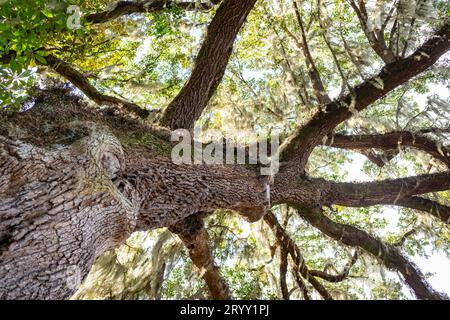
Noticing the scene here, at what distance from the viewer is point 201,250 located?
384 centimetres

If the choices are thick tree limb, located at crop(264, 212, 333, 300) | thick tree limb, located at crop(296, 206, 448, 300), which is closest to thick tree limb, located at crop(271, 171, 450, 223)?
thick tree limb, located at crop(296, 206, 448, 300)

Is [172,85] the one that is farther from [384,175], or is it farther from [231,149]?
[384,175]

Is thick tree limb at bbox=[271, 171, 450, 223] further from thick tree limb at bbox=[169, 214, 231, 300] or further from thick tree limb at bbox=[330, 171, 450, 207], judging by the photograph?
thick tree limb at bbox=[169, 214, 231, 300]

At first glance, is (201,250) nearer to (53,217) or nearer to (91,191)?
(91,191)

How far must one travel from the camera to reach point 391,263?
14.0 ft

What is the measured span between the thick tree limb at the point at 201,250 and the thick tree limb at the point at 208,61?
1.05m

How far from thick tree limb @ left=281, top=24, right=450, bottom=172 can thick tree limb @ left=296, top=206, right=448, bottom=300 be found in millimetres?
693

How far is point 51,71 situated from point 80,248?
135 inches

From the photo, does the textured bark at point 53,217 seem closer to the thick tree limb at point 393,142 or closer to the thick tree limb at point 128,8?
the thick tree limb at point 393,142

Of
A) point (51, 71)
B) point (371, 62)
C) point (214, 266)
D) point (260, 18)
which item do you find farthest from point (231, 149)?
point (260, 18)

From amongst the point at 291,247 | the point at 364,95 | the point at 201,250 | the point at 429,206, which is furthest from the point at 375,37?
the point at 201,250

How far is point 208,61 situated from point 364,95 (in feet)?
5.70

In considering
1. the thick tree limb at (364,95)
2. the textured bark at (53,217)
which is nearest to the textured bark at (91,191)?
the textured bark at (53,217)

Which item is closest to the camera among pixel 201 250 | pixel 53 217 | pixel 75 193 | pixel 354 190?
pixel 53 217
